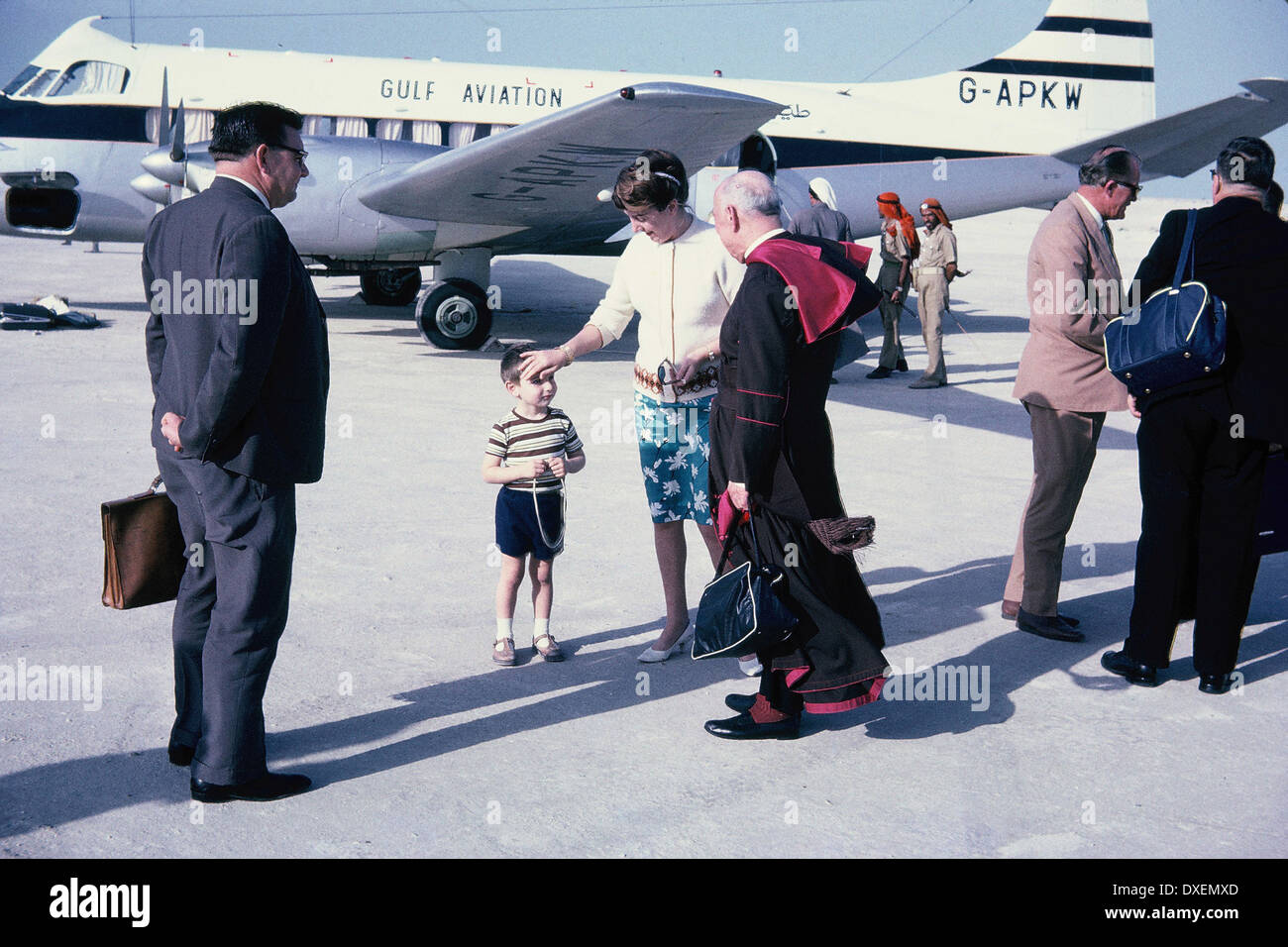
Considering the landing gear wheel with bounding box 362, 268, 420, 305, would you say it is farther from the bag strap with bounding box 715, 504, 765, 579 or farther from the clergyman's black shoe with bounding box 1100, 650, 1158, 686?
the clergyman's black shoe with bounding box 1100, 650, 1158, 686

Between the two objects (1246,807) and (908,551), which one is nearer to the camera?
(1246,807)

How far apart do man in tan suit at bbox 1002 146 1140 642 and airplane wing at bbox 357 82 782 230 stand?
515 centimetres

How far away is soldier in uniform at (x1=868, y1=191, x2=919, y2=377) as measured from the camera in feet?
40.9

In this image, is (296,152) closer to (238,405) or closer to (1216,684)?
(238,405)

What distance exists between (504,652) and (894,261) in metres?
9.21

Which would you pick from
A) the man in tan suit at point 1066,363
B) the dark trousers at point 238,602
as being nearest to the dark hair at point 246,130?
the dark trousers at point 238,602

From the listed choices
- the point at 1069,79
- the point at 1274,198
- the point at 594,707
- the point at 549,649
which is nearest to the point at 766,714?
the point at 594,707

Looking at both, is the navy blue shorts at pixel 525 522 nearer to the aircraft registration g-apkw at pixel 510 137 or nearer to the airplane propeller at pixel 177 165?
Answer: the aircraft registration g-apkw at pixel 510 137

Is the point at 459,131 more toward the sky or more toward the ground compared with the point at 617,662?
more toward the sky

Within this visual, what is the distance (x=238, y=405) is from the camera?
3307mm

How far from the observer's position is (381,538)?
246 inches

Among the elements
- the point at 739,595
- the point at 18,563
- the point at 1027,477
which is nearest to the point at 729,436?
the point at 739,595
